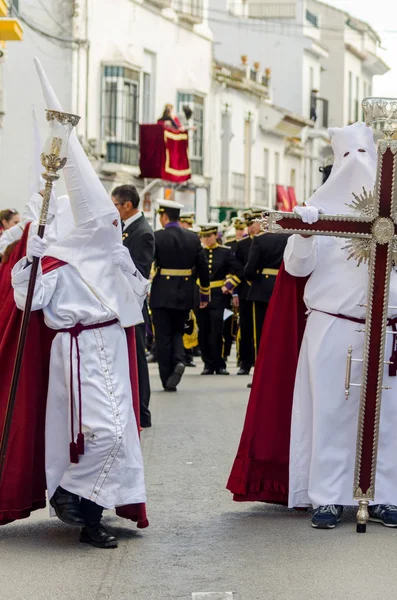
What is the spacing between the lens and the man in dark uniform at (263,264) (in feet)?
52.7

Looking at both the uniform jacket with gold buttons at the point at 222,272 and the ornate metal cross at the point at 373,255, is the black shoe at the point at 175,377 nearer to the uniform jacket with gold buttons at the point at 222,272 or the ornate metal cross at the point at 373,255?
the uniform jacket with gold buttons at the point at 222,272

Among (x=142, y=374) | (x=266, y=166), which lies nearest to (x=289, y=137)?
(x=266, y=166)

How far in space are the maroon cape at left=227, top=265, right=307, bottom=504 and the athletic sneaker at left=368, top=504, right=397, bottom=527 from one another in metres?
0.53

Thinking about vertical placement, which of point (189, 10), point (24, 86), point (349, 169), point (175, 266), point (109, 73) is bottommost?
point (175, 266)

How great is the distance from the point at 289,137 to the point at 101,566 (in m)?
46.2

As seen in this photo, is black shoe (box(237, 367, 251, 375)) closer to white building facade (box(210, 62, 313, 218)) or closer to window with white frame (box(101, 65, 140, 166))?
window with white frame (box(101, 65, 140, 166))

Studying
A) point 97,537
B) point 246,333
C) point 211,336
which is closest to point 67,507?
point 97,537

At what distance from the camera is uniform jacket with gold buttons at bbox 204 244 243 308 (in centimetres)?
1883

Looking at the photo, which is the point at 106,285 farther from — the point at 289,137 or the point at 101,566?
the point at 289,137

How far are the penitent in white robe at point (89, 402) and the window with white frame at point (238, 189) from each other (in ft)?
120

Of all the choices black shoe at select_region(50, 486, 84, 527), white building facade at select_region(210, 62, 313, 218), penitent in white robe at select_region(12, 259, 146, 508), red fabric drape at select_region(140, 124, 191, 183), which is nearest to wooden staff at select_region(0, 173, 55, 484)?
penitent in white robe at select_region(12, 259, 146, 508)

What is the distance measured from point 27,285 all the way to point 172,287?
838 cm

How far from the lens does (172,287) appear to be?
1555 cm

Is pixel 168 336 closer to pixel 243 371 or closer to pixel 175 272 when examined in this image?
pixel 175 272
